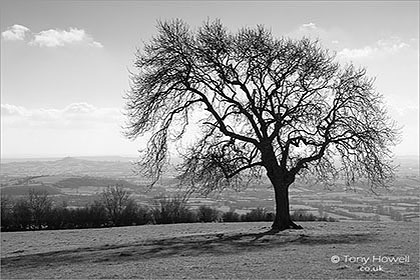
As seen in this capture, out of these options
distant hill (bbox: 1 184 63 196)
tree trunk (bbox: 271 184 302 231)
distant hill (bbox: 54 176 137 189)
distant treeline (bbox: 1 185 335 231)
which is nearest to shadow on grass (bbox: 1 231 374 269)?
tree trunk (bbox: 271 184 302 231)

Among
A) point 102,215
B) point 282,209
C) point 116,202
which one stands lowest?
point 102,215

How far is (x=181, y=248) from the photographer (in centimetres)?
1628

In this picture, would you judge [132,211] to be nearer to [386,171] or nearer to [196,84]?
[196,84]

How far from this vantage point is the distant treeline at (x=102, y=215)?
3472 cm

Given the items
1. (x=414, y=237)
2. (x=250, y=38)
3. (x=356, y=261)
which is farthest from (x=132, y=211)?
(x=356, y=261)

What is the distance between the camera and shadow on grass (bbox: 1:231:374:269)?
48.0ft

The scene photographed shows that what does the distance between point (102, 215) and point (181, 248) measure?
21367 mm


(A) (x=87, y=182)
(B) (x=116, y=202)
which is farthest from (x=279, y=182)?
(A) (x=87, y=182)

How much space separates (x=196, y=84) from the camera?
74.2 ft

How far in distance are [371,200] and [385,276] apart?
38.4 m

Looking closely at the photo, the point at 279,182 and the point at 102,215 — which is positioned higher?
the point at 279,182

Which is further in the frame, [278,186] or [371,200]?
[371,200]

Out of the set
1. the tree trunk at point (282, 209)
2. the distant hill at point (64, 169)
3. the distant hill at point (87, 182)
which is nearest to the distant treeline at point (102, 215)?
the tree trunk at point (282, 209)

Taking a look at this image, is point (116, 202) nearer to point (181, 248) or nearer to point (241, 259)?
point (181, 248)
